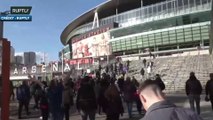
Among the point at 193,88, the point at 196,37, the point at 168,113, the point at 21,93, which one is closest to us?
the point at 168,113

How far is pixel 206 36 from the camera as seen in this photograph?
76.2m

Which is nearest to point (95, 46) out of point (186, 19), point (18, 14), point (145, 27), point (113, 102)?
point (145, 27)

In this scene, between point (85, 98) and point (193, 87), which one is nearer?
point (85, 98)

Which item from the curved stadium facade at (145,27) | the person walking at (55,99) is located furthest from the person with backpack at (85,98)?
the curved stadium facade at (145,27)

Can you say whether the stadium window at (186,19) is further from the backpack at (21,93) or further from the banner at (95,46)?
the backpack at (21,93)

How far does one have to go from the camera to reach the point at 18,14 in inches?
404

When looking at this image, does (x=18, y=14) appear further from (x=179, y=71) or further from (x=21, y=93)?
(x=179, y=71)

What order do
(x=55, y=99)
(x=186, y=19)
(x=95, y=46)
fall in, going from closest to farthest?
(x=55, y=99) → (x=186, y=19) → (x=95, y=46)

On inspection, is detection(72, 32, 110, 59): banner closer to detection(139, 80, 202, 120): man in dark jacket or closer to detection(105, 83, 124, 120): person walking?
detection(105, 83, 124, 120): person walking

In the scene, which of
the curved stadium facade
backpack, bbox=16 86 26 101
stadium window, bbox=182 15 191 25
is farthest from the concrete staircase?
stadium window, bbox=182 15 191 25

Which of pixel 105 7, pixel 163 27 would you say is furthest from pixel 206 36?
pixel 105 7

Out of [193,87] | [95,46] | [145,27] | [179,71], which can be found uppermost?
[145,27]

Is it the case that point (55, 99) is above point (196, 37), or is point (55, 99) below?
below

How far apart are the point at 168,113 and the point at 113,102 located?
832cm
